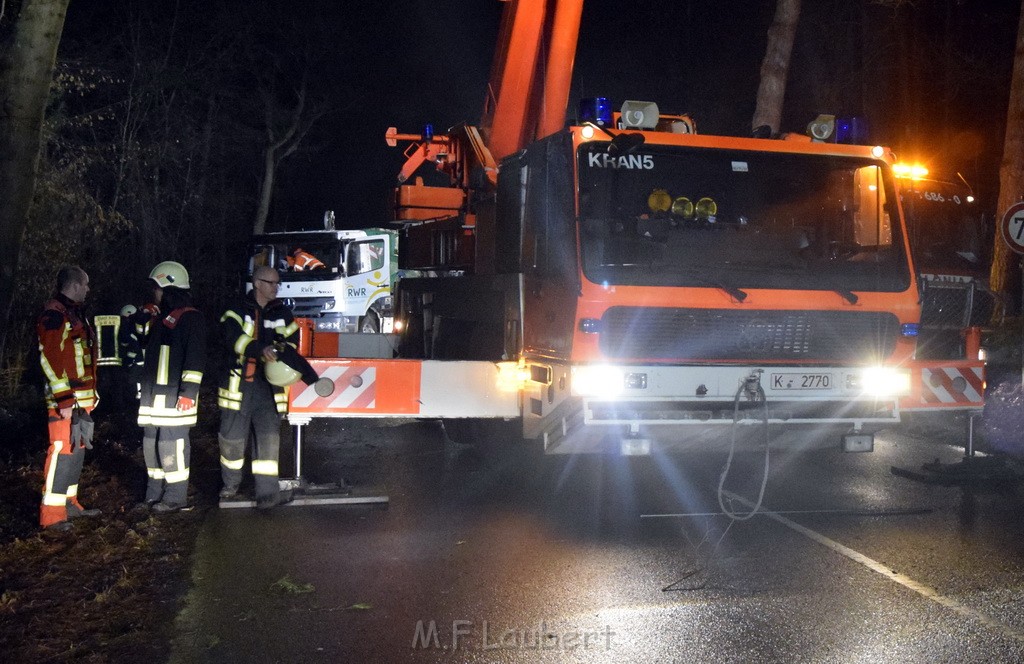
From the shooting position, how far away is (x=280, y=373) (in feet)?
24.5

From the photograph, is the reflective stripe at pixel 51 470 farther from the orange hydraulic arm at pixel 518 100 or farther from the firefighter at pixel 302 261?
the firefighter at pixel 302 261

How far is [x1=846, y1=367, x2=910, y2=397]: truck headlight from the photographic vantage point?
742 cm

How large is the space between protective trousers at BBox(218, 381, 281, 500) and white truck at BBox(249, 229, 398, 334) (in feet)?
48.5

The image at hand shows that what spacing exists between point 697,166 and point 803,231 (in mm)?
897

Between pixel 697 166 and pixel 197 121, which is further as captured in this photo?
pixel 197 121

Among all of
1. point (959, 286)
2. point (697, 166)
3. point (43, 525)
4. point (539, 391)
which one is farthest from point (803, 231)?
point (959, 286)

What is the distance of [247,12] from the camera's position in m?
34.6

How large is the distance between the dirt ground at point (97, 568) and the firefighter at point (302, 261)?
518 inches

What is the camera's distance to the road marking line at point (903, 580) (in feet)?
16.2

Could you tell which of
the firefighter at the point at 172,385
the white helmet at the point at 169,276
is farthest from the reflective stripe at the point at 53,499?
the white helmet at the point at 169,276

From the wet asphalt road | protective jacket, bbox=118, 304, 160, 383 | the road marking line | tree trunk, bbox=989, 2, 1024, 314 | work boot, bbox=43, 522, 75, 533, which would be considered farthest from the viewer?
tree trunk, bbox=989, 2, 1024, 314

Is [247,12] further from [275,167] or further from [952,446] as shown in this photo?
[952,446]

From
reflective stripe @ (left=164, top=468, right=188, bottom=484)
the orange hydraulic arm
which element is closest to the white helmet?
reflective stripe @ (left=164, top=468, right=188, bottom=484)

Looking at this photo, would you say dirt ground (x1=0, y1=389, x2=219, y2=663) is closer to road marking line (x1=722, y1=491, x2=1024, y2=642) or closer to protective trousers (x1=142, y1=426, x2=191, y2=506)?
protective trousers (x1=142, y1=426, x2=191, y2=506)
